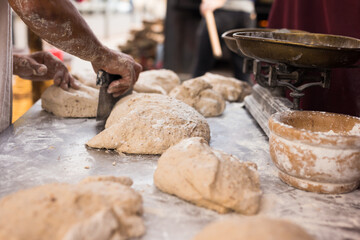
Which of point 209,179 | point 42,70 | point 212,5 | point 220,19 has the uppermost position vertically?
point 212,5

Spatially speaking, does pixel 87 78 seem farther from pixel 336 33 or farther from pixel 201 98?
pixel 336 33

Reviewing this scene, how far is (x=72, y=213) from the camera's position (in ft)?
3.74

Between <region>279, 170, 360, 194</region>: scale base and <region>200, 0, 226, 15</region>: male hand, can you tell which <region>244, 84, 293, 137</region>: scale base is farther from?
<region>200, 0, 226, 15</region>: male hand

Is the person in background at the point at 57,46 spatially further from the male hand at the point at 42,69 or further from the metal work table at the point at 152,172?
the metal work table at the point at 152,172

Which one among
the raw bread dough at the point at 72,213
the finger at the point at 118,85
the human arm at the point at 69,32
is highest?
the human arm at the point at 69,32

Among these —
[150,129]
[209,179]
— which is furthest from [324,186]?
[150,129]

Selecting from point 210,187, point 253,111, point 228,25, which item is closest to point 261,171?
point 210,187

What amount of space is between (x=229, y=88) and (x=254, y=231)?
98.0 inches

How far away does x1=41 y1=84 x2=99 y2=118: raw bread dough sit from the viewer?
2.57 meters

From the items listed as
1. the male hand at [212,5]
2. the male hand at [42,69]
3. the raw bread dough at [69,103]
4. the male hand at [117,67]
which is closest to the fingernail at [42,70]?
the male hand at [42,69]

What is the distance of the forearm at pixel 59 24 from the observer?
178 centimetres

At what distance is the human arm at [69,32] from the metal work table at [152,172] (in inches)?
16.6

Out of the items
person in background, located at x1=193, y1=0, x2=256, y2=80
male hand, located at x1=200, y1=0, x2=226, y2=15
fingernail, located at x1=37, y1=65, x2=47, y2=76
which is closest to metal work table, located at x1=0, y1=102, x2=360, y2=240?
fingernail, located at x1=37, y1=65, x2=47, y2=76

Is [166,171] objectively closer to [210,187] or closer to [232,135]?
[210,187]
